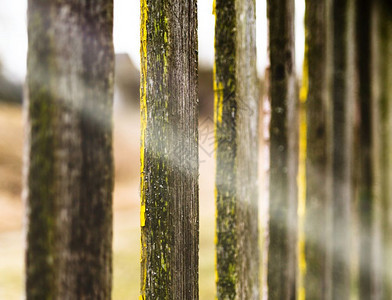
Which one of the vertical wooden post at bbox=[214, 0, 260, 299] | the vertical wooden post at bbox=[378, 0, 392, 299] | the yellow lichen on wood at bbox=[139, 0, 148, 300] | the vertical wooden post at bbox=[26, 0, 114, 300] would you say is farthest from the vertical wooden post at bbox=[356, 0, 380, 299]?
the vertical wooden post at bbox=[26, 0, 114, 300]

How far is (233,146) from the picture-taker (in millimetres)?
1087

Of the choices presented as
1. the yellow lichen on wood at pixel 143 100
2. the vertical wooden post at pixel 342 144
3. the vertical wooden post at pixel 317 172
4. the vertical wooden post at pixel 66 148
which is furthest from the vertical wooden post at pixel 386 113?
the vertical wooden post at pixel 66 148

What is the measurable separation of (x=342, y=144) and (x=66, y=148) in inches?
59.6

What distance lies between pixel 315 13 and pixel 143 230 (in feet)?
4.04

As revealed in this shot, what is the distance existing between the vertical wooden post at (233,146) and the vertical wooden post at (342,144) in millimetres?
809

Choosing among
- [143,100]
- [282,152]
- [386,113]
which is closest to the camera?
[143,100]

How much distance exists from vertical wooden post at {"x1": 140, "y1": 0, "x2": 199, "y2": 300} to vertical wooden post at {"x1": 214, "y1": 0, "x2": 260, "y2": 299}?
16 centimetres

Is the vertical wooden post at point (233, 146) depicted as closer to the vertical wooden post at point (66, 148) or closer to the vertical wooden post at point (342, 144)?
the vertical wooden post at point (66, 148)

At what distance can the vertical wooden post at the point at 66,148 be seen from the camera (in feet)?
1.93

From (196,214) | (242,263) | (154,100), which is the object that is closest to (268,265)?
(242,263)

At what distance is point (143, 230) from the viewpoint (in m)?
0.84

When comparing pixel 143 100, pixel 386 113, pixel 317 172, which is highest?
pixel 386 113

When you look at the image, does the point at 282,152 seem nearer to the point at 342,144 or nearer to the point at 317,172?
the point at 317,172

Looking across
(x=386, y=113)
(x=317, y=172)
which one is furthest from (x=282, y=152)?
(x=386, y=113)
